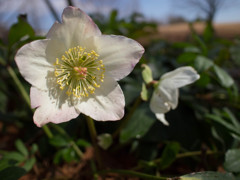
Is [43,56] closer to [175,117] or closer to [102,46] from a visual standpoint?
[102,46]

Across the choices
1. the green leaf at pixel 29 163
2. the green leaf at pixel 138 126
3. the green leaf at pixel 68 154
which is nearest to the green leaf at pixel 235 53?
the green leaf at pixel 138 126

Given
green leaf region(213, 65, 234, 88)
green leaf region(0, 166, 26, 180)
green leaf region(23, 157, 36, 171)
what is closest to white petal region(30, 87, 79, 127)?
green leaf region(0, 166, 26, 180)

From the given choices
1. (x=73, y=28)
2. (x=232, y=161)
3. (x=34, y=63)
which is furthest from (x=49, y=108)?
(x=232, y=161)

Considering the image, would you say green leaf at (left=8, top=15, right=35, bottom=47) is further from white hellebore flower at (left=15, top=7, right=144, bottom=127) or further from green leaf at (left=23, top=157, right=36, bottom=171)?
green leaf at (left=23, top=157, right=36, bottom=171)

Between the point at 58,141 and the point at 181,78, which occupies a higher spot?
the point at 181,78

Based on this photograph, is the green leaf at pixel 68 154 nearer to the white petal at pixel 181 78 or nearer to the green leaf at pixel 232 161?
the white petal at pixel 181 78

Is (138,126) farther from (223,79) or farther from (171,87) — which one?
(223,79)
